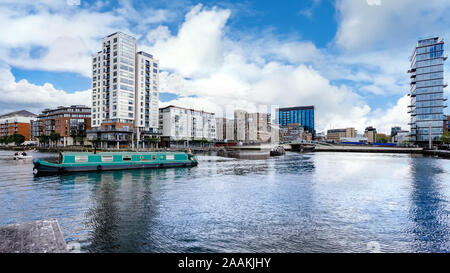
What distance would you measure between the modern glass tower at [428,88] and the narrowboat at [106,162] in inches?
5025

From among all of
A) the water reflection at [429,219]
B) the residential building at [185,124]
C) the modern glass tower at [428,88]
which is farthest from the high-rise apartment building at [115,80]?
the modern glass tower at [428,88]

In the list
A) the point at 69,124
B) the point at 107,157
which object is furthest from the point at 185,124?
the point at 107,157

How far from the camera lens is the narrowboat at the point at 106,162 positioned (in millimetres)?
37781

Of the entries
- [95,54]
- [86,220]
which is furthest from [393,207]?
[95,54]

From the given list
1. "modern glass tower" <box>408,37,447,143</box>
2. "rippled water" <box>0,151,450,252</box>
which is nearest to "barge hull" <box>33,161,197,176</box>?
"rippled water" <box>0,151,450,252</box>

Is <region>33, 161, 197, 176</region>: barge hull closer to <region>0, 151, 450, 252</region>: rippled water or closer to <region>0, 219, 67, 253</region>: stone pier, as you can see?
<region>0, 151, 450, 252</region>: rippled water

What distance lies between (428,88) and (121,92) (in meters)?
145

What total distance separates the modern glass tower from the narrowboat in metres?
128

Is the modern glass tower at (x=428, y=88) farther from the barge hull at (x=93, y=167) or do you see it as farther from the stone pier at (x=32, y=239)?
the stone pier at (x=32, y=239)

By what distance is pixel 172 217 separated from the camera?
1644 centimetres

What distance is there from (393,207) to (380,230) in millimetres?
6700

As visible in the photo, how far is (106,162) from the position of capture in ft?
142
